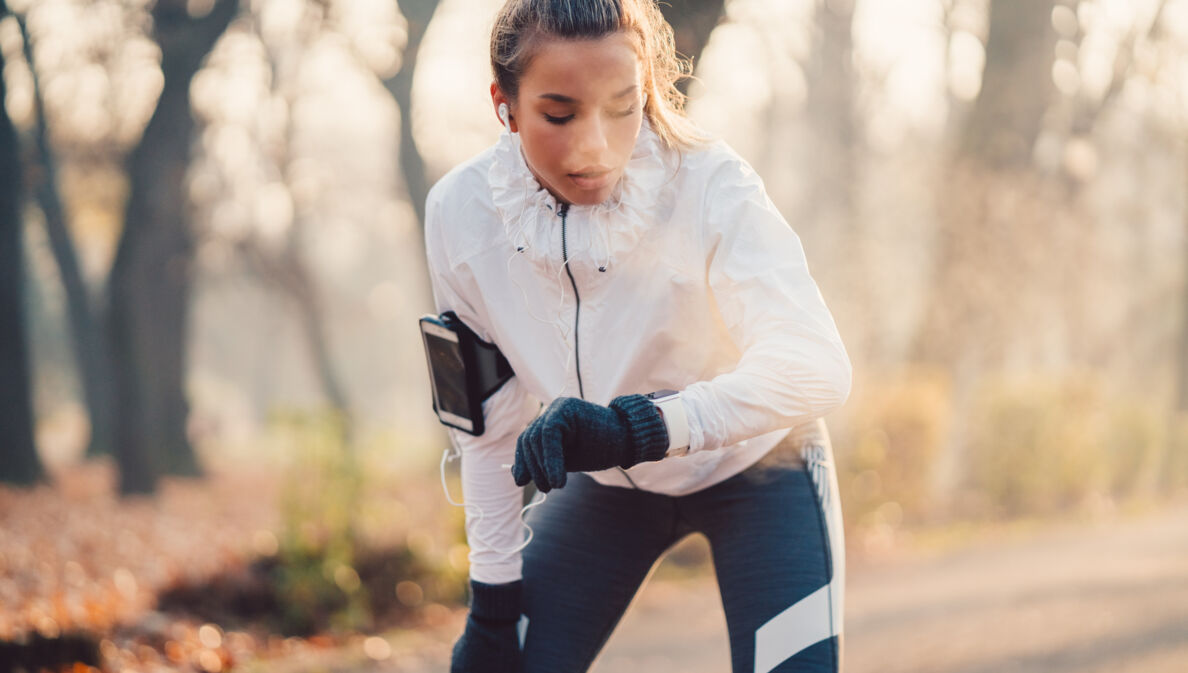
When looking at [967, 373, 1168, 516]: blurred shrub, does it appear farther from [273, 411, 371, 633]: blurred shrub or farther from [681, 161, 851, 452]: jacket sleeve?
[681, 161, 851, 452]: jacket sleeve

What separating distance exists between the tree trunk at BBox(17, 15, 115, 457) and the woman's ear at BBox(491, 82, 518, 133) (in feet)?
34.0

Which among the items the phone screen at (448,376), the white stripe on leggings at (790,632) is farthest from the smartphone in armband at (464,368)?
the white stripe on leggings at (790,632)

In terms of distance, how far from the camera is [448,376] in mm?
2156

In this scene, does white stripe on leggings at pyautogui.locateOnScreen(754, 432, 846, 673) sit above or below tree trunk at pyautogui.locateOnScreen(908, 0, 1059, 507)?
below

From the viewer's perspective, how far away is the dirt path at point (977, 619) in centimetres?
514

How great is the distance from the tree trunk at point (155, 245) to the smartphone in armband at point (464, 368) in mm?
9140

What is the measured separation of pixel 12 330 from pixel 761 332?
36.9 ft

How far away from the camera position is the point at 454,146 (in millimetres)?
11992

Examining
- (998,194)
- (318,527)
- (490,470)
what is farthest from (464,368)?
(998,194)

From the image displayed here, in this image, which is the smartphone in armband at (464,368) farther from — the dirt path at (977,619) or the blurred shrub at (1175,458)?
the blurred shrub at (1175,458)

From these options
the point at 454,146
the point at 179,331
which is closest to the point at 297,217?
the point at 179,331

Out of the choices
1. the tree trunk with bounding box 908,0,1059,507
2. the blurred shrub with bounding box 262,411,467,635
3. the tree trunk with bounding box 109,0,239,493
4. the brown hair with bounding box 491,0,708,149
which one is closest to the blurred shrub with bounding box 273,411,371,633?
the blurred shrub with bounding box 262,411,467,635

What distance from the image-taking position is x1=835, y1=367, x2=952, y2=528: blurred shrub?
911cm

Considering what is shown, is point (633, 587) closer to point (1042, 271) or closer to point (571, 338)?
point (571, 338)
